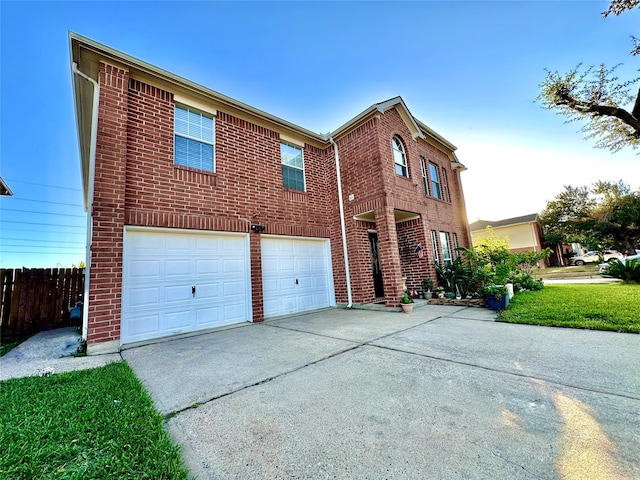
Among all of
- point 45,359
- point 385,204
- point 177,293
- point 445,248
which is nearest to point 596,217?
point 445,248

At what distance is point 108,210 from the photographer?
4.61 metres

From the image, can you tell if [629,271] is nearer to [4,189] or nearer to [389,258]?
[389,258]

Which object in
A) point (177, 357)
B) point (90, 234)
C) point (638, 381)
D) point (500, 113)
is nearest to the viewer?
point (638, 381)

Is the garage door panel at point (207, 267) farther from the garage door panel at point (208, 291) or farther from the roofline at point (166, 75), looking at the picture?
the roofline at point (166, 75)

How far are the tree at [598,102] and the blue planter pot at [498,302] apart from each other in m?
6.24

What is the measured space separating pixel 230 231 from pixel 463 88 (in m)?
8.30

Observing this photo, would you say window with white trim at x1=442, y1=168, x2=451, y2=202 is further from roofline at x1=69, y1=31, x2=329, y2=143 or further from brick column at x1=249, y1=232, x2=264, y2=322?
brick column at x1=249, y1=232, x2=264, y2=322

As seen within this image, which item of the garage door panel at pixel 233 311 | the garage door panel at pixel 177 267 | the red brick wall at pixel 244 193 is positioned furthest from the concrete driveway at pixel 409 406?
the red brick wall at pixel 244 193

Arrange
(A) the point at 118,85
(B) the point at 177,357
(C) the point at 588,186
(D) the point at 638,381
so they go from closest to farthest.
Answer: (D) the point at 638,381 → (B) the point at 177,357 → (A) the point at 118,85 → (C) the point at 588,186

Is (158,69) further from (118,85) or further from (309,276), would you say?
(309,276)

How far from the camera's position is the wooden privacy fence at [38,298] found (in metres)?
6.38

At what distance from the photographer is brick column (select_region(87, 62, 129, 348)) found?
432 centimetres

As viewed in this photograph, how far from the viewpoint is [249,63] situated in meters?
8.23

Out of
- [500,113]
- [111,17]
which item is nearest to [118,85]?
[111,17]
